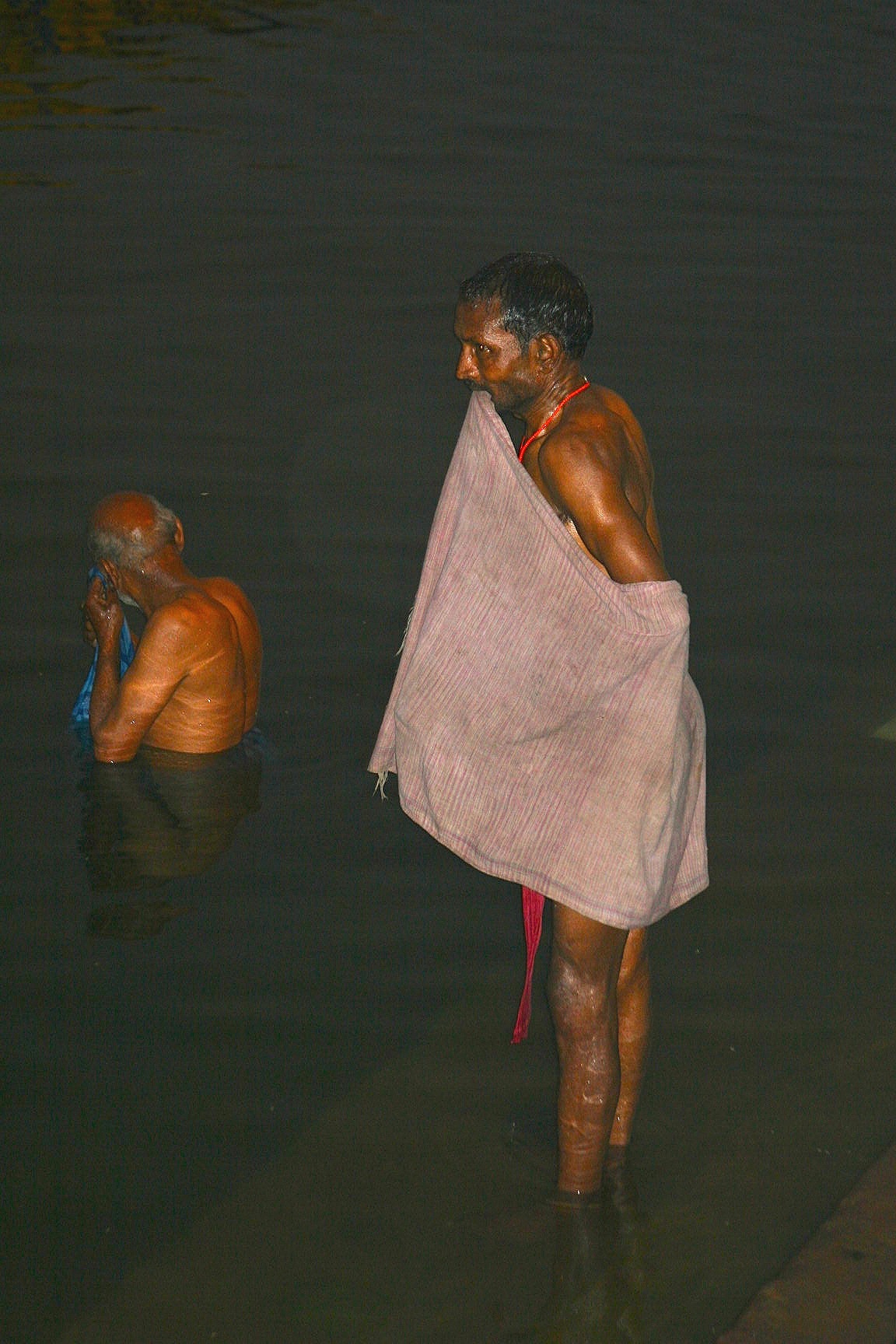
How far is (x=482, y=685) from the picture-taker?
11.3 ft

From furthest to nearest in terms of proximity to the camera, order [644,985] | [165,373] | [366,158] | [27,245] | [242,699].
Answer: [366,158]
[27,245]
[165,373]
[242,699]
[644,985]

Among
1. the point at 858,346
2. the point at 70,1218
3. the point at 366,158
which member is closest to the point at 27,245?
the point at 366,158

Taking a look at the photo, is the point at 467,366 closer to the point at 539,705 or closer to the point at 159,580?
the point at 539,705

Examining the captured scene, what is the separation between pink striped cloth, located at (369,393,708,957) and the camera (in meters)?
3.27

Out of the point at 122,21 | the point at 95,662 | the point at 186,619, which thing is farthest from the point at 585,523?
the point at 122,21

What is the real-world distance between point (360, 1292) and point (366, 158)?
40.1 ft

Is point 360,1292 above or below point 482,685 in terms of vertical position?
below

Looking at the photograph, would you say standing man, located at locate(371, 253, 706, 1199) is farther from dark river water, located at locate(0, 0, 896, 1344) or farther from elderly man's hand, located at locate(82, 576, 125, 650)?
elderly man's hand, located at locate(82, 576, 125, 650)

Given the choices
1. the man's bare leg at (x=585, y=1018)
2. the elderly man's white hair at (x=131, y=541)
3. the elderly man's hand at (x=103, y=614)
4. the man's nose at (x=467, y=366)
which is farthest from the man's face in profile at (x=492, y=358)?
the elderly man's hand at (x=103, y=614)

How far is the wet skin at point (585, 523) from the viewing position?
127 inches

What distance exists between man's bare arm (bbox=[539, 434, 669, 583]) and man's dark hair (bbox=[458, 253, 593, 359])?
24 cm

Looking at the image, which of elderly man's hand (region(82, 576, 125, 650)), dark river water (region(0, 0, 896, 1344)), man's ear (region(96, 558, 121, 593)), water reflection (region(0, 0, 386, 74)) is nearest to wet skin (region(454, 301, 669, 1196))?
dark river water (region(0, 0, 896, 1344))

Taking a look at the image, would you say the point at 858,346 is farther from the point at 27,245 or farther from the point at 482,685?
the point at 482,685

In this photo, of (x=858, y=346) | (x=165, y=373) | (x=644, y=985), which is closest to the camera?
(x=644, y=985)
